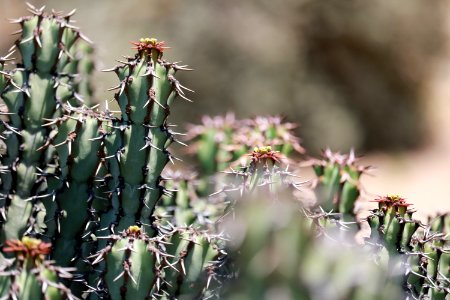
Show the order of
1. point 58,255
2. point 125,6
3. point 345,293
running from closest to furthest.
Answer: point 345,293 < point 58,255 < point 125,6

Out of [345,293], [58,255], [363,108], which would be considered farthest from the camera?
[363,108]

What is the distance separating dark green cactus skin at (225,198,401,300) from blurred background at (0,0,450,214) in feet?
35.4

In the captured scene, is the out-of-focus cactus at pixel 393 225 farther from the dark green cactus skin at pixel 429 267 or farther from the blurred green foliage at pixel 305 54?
the blurred green foliage at pixel 305 54

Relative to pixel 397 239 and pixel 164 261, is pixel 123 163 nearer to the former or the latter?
pixel 164 261

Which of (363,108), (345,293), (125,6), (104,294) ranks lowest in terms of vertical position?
(104,294)

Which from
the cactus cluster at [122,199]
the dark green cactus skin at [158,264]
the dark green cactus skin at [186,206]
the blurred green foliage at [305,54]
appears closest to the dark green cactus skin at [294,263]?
the cactus cluster at [122,199]

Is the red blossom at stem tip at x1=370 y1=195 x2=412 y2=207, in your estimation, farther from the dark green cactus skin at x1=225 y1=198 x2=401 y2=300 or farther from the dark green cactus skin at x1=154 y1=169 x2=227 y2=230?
the dark green cactus skin at x1=225 y1=198 x2=401 y2=300

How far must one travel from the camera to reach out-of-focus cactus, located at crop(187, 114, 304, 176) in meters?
4.71

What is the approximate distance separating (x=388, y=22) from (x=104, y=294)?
12.3 m

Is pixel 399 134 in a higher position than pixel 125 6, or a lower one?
lower

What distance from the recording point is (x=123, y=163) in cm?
351

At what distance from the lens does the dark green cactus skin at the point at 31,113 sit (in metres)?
3.76

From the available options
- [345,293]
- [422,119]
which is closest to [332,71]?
[422,119]

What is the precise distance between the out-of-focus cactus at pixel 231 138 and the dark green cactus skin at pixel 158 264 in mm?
1097
